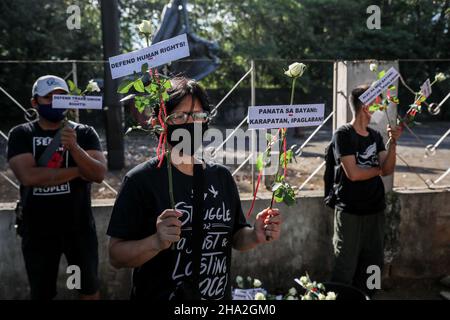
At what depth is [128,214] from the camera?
1.81 metres

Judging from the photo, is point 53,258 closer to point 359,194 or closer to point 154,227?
point 154,227

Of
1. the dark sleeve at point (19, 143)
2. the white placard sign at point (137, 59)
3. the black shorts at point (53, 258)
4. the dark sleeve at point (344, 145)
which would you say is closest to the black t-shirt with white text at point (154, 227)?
the white placard sign at point (137, 59)

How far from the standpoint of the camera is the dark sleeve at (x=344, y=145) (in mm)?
3373

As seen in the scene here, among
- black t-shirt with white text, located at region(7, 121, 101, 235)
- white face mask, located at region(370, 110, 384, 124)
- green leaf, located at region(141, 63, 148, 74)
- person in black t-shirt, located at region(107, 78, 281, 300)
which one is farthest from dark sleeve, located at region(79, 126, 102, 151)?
white face mask, located at region(370, 110, 384, 124)

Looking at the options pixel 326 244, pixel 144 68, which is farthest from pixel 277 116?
pixel 326 244

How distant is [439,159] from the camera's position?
329 inches

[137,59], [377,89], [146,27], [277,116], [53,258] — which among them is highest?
[146,27]

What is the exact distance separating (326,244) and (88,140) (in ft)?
8.50

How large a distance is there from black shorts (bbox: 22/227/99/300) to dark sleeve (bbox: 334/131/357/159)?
6.30 feet

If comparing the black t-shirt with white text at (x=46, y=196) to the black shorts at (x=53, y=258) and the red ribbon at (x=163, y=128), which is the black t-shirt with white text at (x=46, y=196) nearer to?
the black shorts at (x=53, y=258)

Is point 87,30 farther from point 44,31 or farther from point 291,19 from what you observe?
point 291,19

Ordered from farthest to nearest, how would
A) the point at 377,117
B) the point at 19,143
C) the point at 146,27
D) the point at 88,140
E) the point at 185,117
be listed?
the point at 377,117 < the point at 88,140 < the point at 19,143 < the point at 185,117 < the point at 146,27

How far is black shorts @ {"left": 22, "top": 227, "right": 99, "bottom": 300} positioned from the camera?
3010 millimetres
